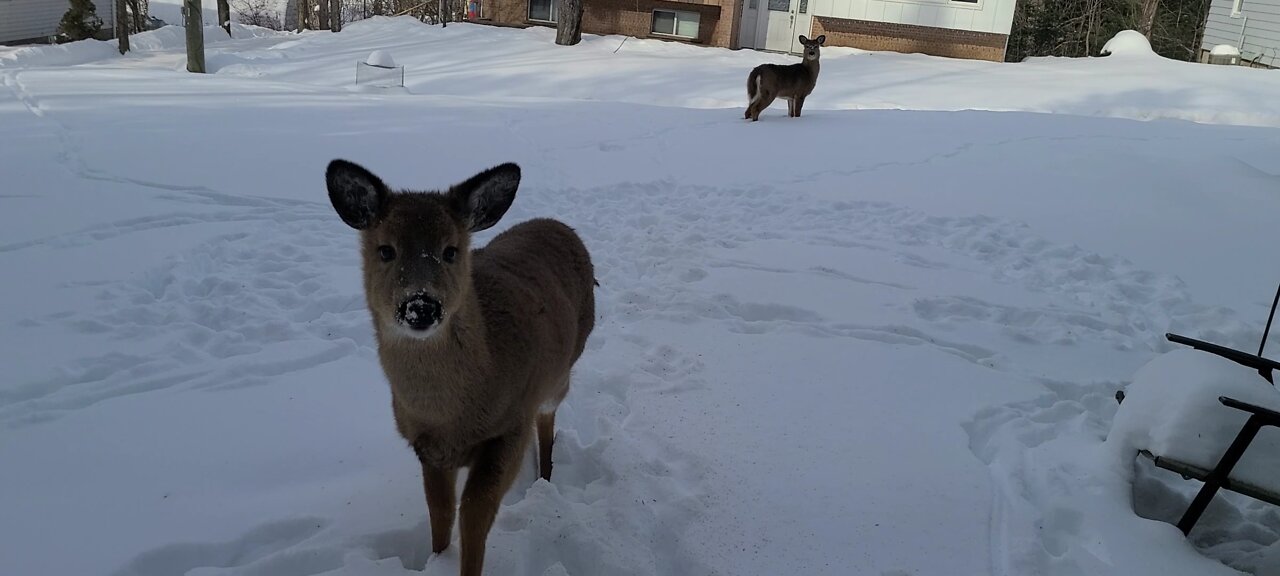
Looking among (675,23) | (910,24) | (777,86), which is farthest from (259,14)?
(777,86)

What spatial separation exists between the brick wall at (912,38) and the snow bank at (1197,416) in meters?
→ 21.8

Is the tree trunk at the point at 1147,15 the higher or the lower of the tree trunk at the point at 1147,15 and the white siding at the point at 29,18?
the higher

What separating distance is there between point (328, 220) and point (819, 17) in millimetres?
20150

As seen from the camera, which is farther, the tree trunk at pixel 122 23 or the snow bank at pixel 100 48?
the tree trunk at pixel 122 23

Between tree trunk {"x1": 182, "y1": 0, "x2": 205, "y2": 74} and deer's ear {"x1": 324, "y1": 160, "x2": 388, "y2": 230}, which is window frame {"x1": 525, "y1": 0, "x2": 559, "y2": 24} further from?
deer's ear {"x1": 324, "y1": 160, "x2": 388, "y2": 230}

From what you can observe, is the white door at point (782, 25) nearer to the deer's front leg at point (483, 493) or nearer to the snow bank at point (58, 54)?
the snow bank at point (58, 54)

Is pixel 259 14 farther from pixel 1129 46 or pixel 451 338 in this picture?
pixel 451 338

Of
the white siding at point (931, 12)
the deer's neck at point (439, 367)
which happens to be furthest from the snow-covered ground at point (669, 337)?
the white siding at point (931, 12)

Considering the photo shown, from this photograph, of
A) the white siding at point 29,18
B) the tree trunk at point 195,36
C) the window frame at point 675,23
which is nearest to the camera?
the tree trunk at point 195,36

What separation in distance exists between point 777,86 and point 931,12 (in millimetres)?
12599

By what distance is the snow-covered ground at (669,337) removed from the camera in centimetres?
318

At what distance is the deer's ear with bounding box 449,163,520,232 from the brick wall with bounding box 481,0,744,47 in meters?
22.5

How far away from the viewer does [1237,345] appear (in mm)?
5324

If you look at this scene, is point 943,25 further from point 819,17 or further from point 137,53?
point 137,53
